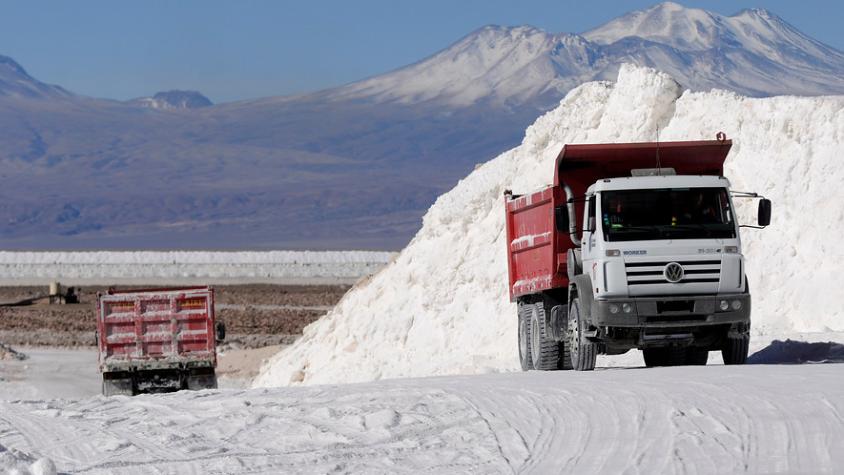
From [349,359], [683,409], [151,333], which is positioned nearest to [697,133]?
[349,359]

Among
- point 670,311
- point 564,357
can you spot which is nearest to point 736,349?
point 670,311

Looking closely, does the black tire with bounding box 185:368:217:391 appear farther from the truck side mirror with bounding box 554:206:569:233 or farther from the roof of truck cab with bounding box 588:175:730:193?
the roof of truck cab with bounding box 588:175:730:193

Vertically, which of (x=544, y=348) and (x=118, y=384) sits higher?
(x=544, y=348)

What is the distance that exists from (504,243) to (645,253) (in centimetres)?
1231

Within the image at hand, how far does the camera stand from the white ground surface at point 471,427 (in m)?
13.0

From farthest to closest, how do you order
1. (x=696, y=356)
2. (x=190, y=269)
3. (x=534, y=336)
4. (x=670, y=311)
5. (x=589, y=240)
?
(x=190, y=269) → (x=534, y=336) → (x=696, y=356) → (x=589, y=240) → (x=670, y=311)

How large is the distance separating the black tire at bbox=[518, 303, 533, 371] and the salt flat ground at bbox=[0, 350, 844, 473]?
3.88 meters

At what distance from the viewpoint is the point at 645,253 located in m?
18.2

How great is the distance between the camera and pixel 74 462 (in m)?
13.2

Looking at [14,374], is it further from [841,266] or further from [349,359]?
[841,266]

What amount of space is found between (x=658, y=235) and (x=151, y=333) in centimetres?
945

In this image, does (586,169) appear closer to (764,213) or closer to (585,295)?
(585,295)

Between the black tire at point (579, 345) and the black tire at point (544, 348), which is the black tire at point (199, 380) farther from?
the black tire at point (579, 345)

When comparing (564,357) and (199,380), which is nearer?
(564,357)
